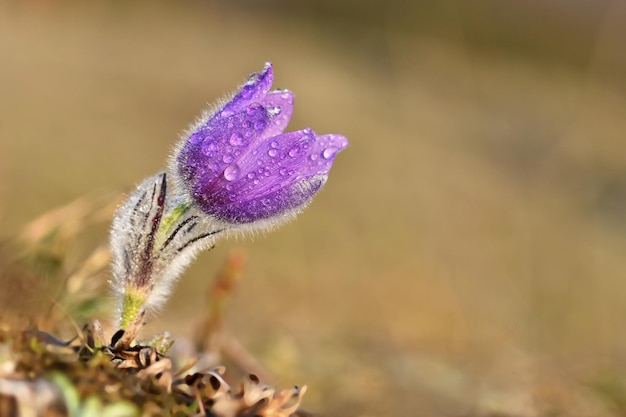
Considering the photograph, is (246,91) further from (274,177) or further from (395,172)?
(395,172)

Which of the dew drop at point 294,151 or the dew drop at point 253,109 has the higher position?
the dew drop at point 253,109

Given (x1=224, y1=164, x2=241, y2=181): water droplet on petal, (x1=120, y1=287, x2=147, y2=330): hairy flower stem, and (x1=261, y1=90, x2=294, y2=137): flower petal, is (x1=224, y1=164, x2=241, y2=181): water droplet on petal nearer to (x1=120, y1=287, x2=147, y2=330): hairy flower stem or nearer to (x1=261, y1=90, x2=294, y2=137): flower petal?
(x1=261, y1=90, x2=294, y2=137): flower petal

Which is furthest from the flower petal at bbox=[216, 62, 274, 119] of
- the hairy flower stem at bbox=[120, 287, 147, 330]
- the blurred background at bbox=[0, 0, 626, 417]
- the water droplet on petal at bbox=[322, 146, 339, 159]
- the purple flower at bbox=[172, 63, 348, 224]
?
the blurred background at bbox=[0, 0, 626, 417]

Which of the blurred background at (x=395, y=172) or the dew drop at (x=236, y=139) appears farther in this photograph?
the blurred background at (x=395, y=172)

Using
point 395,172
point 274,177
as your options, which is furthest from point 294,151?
point 395,172

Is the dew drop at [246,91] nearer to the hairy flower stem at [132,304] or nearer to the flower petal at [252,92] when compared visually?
the flower petal at [252,92]

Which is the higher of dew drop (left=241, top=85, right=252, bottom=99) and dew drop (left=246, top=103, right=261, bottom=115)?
dew drop (left=241, top=85, right=252, bottom=99)

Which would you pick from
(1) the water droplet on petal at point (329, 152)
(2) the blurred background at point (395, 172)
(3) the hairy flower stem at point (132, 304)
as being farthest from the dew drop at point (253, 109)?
(2) the blurred background at point (395, 172)
